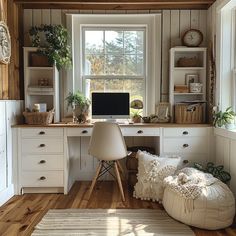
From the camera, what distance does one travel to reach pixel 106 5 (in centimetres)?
357

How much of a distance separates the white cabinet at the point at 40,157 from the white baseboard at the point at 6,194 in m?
0.10

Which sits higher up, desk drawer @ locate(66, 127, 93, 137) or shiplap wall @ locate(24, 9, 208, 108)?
shiplap wall @ locate(24, 9, 208, 108)

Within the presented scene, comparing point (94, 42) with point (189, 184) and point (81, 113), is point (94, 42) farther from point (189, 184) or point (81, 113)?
point (189, 184)

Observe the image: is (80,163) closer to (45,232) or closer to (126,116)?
(126,116)

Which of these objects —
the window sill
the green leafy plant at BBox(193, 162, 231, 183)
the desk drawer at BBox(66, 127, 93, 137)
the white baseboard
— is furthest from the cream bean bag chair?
the white baseboard

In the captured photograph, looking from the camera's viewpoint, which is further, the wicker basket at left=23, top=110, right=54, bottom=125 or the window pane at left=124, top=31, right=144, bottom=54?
the window pane at left=124, top=31, right=144, bottom=54

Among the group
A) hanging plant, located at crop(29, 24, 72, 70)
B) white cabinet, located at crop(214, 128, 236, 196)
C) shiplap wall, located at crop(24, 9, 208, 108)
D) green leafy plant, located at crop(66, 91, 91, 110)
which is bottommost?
white cabinet, located at crop(214, 128, 236, 196)

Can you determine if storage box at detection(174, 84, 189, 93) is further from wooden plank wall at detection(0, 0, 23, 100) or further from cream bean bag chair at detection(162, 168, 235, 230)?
wooden plank wall at detection(0, 0, 23, 100)

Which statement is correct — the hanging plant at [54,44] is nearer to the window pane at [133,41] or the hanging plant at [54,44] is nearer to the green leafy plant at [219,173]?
the window pane at [133,41]

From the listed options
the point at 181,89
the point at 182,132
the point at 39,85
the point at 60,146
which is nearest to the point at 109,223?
the point at 60,146

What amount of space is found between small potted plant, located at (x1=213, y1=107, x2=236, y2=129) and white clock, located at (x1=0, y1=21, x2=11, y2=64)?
2473 mm

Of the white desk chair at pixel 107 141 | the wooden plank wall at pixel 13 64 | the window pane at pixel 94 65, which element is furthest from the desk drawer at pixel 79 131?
the window pane at pixel 94 65

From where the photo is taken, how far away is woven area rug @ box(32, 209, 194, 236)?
7.52ft

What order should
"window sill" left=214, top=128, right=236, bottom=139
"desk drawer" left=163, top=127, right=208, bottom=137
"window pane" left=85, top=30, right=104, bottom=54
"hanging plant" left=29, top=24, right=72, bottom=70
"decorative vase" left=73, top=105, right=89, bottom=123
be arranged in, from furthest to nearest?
"window pane" left=85, top=30, right=104, bottom=54 < "decorative vase" left=73, top=105, right=89, bottom=123 < "hanging plant" left=29, top=24, right=72, bottom=70 < "desk drawer" left=163, top=127, right=208, bottom=137 < "window sill" left=214, top=128, right=236, bottom=139
